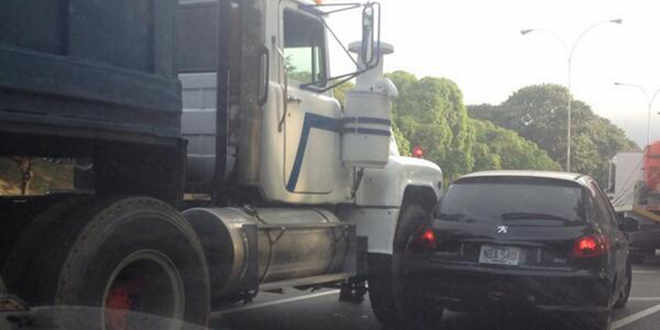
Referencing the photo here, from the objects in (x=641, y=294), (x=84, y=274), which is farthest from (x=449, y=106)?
(x=84, y=274)

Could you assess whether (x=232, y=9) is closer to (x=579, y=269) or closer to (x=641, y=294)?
(x=579, y=269)

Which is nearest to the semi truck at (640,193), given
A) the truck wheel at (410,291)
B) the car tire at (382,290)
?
the truck wheel at (410,291)

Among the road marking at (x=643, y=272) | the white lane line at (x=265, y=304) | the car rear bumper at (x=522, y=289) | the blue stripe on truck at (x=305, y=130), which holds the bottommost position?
the road marking at (x=643, y=272)

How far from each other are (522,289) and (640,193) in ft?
39.7

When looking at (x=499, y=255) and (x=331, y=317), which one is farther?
(x=331, y=317)

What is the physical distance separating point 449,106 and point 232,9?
48.9 m

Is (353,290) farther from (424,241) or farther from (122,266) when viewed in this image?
(122,266)

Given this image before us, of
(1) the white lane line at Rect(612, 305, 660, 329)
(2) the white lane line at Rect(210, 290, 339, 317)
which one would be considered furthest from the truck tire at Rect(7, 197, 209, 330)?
(1) the white lane line at Rect(612, 305, 660, 329)

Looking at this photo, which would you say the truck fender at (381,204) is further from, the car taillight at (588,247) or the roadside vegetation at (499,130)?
the roadside vegetation at (499,130)

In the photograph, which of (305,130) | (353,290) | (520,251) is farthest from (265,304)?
(520,251)

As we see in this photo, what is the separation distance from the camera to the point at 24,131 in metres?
3.54

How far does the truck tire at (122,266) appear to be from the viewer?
373cm

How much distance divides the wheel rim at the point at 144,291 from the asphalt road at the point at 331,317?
3044 millimetres

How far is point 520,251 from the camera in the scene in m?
6.58
